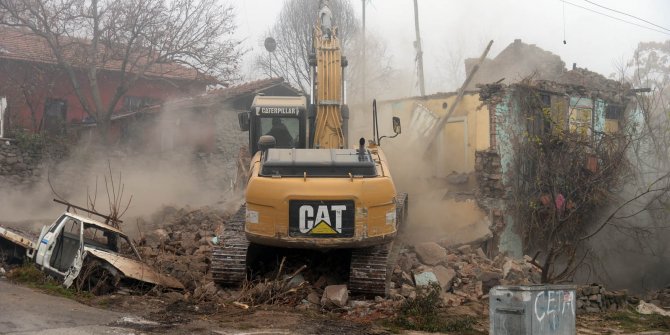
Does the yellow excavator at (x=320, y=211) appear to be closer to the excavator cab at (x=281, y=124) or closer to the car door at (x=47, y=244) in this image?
the excavator cab at (x=281, y=124)

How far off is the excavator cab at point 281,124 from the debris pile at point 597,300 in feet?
18.4

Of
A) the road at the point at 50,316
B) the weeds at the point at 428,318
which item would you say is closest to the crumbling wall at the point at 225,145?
the road at the point at 50,316

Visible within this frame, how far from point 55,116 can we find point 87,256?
19081mm

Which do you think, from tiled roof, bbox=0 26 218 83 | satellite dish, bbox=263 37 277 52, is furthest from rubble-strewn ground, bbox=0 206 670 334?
satellite dish, bbox=263 37 277 52

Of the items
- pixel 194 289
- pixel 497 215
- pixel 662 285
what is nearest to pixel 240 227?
pixel 194 289

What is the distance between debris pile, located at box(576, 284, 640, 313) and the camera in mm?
10627

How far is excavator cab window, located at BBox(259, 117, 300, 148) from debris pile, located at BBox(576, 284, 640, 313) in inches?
225

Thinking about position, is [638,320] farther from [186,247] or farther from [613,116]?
[613,116]

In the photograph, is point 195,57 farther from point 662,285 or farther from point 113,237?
point 662,285

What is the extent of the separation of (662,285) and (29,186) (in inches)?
802

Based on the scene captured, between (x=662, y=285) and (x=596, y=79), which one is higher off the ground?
(x=596, y=79)

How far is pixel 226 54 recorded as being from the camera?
23.6 metres

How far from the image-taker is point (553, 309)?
228 inches

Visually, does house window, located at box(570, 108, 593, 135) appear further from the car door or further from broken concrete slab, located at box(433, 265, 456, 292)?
the car door
